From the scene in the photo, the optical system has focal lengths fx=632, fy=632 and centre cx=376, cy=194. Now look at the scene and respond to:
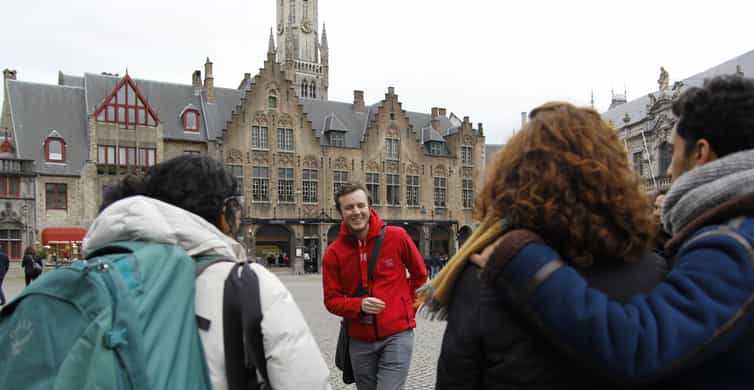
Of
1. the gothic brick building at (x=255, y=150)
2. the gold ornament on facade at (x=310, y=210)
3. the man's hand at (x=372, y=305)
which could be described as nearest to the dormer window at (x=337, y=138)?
the gothic brick building at (x=255, y=150)

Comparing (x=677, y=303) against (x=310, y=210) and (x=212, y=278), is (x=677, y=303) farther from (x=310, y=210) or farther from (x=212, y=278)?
(x=310, y=210)

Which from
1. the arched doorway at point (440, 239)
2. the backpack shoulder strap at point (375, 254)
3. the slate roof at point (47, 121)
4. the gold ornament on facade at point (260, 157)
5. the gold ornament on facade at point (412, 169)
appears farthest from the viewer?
the arched doorway at point (440, 239)

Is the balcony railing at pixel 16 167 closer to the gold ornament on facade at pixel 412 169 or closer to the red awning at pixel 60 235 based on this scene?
the red awning at pixel 60 235

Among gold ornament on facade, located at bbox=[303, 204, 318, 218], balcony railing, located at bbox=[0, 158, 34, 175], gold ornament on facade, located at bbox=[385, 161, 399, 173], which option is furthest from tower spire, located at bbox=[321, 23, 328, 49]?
balcony railing, located at bbox=[0, 158, 34, 175]

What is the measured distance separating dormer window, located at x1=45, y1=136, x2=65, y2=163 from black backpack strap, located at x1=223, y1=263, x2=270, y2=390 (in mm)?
35173

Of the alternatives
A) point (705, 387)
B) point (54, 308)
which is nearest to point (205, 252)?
point (54, 308)

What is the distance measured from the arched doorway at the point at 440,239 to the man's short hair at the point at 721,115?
39.7m

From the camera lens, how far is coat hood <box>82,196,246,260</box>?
1.96m

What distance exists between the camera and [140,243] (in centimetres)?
196

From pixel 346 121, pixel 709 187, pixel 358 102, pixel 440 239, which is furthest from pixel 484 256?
pixel 358 102

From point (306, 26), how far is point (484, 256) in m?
79.5

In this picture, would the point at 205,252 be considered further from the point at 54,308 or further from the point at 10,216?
the point at 10,216

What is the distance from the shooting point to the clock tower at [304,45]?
76750 mm

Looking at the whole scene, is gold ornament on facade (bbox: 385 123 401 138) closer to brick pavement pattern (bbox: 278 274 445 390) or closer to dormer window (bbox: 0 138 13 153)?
dormer window (bbox: 0 138 13 153)
